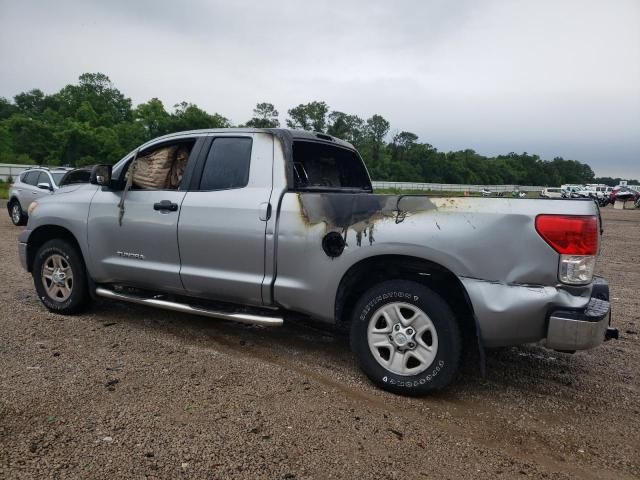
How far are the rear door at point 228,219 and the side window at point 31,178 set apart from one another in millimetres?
11655

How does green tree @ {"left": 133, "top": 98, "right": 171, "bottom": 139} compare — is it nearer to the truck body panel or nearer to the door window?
the door window

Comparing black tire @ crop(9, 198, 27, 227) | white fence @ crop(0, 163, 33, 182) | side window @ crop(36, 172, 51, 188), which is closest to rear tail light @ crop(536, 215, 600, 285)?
side window @ crop(36, 172, 51, 188)

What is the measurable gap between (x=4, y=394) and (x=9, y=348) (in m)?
0.96

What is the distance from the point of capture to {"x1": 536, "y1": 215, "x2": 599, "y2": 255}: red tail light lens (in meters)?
2.67

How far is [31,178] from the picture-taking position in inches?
532

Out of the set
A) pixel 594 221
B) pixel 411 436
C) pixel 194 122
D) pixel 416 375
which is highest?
pixel 194 122

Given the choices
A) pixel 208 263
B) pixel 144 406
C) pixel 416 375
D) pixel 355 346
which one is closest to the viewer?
pixel 144 406

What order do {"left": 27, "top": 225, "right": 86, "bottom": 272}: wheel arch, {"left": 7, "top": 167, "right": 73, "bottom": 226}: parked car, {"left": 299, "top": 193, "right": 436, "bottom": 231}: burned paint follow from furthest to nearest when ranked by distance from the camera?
{"left": 7, "top": 167, "right": 73, "bottom": 226}: parked car → {"left": 27, "top": 225, "right": 86, "bottom": 272}: wheel arch → {"left": 299, "top": 193, "right": 436, "bottom": 231}: burned paint

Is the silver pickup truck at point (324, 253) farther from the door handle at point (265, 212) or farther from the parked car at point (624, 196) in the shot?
the parked car at point (624, 196)

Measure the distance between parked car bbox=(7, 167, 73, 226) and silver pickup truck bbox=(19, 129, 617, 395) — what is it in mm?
9207

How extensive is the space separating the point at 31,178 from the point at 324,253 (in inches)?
520

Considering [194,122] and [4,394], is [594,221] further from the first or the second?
[194,122]

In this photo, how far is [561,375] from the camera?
364 centimetres

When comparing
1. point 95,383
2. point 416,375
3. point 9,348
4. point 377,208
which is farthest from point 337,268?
point 9,348
